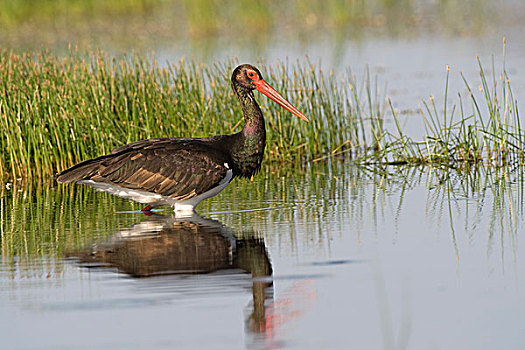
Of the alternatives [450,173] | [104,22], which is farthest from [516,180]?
[104,22]

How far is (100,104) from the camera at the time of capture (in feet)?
45.8

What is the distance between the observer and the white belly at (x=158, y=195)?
10969 millimetres

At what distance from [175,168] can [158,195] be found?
1.19ft

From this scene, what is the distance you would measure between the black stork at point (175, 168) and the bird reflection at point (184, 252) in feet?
1.18

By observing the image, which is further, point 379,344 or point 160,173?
point 160,173

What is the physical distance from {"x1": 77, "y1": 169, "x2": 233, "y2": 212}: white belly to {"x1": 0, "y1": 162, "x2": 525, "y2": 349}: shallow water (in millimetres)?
172

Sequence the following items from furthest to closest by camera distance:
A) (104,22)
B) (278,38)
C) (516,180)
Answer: (104,22) → (278,38) → (516,180)

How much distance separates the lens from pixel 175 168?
1095 centimetres

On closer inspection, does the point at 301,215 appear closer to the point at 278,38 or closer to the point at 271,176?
the point at 271,176

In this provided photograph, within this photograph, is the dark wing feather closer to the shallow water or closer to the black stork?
the black stork

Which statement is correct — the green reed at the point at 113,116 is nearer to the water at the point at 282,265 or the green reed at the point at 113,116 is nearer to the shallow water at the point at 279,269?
the water at the point at 282,265

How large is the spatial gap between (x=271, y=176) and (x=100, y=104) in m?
2.51

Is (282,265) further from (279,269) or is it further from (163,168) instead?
(163,168)

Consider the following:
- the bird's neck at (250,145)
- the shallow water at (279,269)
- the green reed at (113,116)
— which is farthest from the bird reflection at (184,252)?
the green reed at (113,116)
